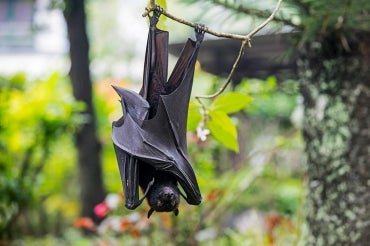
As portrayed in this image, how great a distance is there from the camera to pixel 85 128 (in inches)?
151

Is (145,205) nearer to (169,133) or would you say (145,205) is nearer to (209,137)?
(209,137)

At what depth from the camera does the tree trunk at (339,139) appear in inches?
49.6

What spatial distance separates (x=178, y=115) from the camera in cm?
83

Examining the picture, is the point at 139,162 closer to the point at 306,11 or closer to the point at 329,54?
the point at 306,11

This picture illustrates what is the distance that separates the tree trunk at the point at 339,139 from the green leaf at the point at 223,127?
1.49 feet

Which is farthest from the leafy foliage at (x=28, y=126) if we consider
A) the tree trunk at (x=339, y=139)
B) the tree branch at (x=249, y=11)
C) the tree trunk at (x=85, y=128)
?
the tree branch at (x=249, y=11)

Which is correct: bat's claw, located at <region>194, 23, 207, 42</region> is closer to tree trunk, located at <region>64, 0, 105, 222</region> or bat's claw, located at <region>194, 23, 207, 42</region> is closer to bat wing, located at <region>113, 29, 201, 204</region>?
bat wing, located at <region>113, 29, 201, 204</region>

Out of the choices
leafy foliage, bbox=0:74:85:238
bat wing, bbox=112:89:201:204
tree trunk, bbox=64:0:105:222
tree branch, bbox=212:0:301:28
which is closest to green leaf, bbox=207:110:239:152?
bat wing, bbox=112:89:201:204

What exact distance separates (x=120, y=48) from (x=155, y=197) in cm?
1089

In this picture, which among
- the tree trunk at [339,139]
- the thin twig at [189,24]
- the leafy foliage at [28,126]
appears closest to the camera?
the thin twig at [189,24]

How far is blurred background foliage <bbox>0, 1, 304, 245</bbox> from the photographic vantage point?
200 centimetres

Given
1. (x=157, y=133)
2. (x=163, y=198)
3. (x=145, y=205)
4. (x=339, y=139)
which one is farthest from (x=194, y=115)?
(x=145, y=205)

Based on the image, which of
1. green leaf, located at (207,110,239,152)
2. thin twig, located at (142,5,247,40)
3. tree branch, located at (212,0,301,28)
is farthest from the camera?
tree branch, located at (212,0,301,28)

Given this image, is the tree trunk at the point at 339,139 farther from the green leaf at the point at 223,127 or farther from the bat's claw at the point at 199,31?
the bat's claw at the point at 199,31
